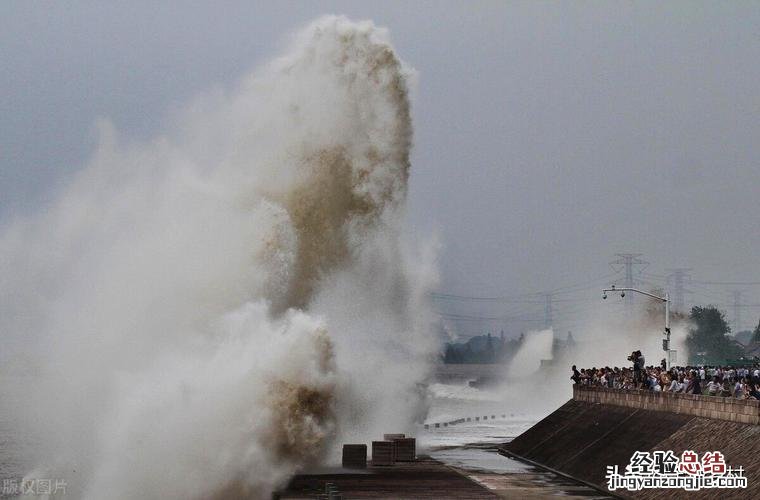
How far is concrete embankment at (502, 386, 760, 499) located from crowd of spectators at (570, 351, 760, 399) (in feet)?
2.42

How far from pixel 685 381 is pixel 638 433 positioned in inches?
114

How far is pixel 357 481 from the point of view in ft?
137

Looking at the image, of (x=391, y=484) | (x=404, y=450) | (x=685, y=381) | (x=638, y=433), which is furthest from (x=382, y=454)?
(x=685, y=381)

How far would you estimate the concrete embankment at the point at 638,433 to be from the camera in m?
35.3

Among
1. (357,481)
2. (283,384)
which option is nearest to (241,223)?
(283,384)

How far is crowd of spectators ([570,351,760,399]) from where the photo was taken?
138 ft

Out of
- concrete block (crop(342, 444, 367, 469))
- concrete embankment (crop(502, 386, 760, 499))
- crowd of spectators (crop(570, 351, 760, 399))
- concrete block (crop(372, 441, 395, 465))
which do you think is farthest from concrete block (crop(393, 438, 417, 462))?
crowd of spectators (crop(570, 351, 760, 399))

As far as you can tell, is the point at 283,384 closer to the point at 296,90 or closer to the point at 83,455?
the point at 83,455

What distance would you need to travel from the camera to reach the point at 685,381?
46312 mm

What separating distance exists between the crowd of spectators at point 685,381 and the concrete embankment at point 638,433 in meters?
0.74

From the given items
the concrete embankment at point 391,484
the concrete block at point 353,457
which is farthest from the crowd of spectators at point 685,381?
the concrete block at point 353,457

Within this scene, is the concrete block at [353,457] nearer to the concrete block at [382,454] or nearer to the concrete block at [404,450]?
the concrete block at [382,454]

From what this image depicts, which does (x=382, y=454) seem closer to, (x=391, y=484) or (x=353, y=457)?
(x=353, y=457)

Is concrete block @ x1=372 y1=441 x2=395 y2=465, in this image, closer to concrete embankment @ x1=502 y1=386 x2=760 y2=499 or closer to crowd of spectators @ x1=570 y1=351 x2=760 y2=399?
concrete embankment @ x1=502 y1=386 x2=760 y2=499
